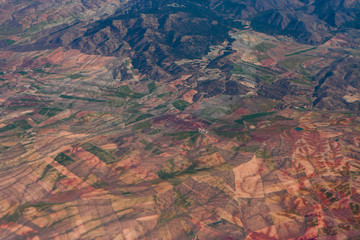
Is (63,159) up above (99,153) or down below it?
above

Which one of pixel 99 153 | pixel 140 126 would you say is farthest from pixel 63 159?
pixel 140 126

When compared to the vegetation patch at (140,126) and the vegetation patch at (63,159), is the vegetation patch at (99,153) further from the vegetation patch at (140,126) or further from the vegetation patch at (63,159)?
the vegetation patch at (140,126)

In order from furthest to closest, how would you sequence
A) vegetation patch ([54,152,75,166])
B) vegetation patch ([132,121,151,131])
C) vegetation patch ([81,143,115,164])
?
vegetation patch ([132,121,151,131])
vegetation patch ([81,143,115,164])
vegetation patch ([54,152,75,166])

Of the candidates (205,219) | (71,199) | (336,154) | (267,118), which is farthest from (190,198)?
(267,118)

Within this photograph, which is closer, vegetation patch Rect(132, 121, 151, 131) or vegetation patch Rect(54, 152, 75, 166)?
vegetation patch Rect(54, 152, 75, 166)

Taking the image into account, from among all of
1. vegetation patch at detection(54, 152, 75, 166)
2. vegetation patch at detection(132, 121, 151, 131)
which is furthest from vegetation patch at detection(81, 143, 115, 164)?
vegetation patch at detection(132, 121, 151, 131)

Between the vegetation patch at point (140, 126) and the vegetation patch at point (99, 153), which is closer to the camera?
the vegetation patch at point (99, 153)

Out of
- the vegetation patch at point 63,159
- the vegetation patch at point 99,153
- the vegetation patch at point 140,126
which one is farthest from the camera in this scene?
the vegetation patch at point 140,126

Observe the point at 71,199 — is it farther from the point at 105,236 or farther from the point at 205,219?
the point at 205,219

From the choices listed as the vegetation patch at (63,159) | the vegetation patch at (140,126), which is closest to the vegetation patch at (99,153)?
the vegetation patch at (63,159)

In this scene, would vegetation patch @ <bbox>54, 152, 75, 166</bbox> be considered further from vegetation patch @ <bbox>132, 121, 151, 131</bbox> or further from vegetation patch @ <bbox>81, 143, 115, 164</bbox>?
vegetation patch @ <bbox>132, 121, 151, 131</bbox>

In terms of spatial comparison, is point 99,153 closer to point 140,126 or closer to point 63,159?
point 63,159
